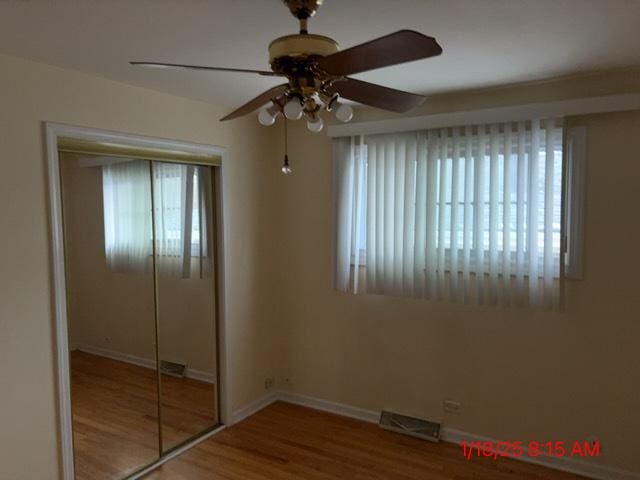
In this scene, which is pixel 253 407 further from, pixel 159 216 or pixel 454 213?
pixel 454 213

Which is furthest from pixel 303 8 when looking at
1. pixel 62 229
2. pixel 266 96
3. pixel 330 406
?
pixel 330 406

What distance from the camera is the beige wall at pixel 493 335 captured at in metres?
2.62

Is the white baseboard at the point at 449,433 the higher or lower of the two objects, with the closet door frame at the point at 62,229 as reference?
lower

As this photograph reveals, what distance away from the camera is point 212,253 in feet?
11.0

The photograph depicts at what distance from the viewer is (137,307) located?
290 centimetres

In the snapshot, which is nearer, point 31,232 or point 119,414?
point 31,232

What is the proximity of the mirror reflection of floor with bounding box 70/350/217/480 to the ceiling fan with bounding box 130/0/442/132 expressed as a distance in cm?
185

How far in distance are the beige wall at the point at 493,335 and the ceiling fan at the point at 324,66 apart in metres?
1.61

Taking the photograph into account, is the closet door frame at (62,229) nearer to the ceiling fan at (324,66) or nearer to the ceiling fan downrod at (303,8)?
the ceiling fan at (324,66)

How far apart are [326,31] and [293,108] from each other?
62 centimetres

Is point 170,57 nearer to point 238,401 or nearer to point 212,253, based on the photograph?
point 212,253

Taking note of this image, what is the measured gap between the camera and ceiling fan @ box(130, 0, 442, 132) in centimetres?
122
